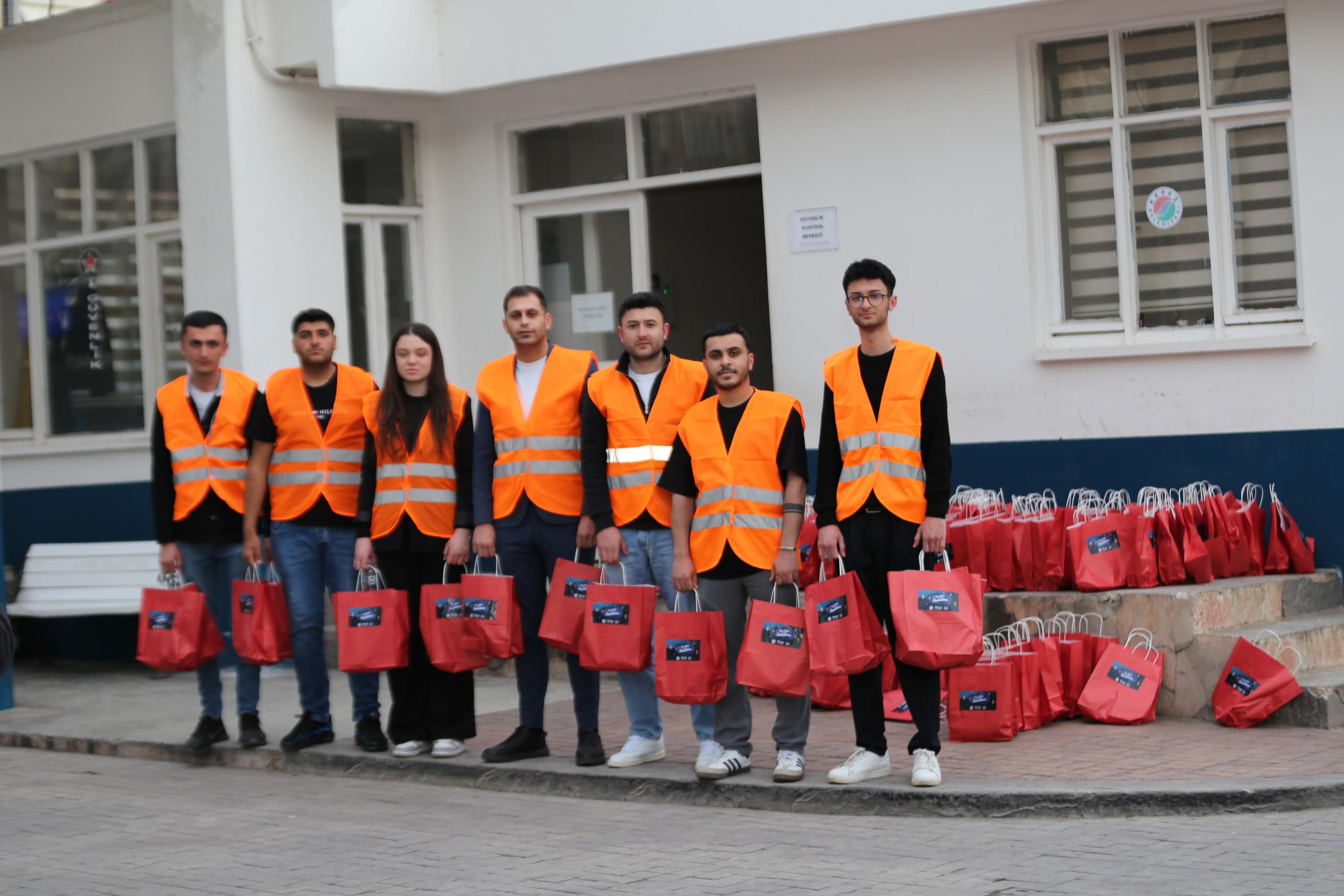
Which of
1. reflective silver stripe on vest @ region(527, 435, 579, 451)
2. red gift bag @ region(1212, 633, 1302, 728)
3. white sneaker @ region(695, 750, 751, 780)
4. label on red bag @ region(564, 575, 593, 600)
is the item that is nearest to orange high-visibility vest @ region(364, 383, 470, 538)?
reflective silver stripe on vest @ region(527, 435, 579, 451)

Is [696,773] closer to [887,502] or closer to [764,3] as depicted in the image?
[887,502]

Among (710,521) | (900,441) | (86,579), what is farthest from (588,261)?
(900,441)

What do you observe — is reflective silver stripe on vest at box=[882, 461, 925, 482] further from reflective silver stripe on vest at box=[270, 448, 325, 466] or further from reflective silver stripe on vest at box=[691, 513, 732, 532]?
reflective silver stripe on vest at box=[270, 448, 325, 466]

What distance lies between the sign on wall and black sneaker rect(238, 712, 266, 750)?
4788mm

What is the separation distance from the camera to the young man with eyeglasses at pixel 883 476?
6.89 meters

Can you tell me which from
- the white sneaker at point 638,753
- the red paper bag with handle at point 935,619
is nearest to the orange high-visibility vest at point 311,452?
the white sneaker at point 638,753

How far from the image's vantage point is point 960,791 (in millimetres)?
6746

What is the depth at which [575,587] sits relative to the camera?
24.9 feet

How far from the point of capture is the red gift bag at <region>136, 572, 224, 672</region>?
8.47 metres

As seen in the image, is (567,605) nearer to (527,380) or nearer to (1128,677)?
(527,380)

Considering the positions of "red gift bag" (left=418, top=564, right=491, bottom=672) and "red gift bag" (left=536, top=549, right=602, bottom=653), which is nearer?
"red gift bag" (left=536, top=549, right=602, bottom=653)

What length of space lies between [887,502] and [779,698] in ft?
3.32

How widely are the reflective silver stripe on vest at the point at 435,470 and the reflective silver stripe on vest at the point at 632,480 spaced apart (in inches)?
36.8

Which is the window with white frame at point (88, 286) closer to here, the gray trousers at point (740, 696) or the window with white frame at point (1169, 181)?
the window with white frame at point (1169, 181)
